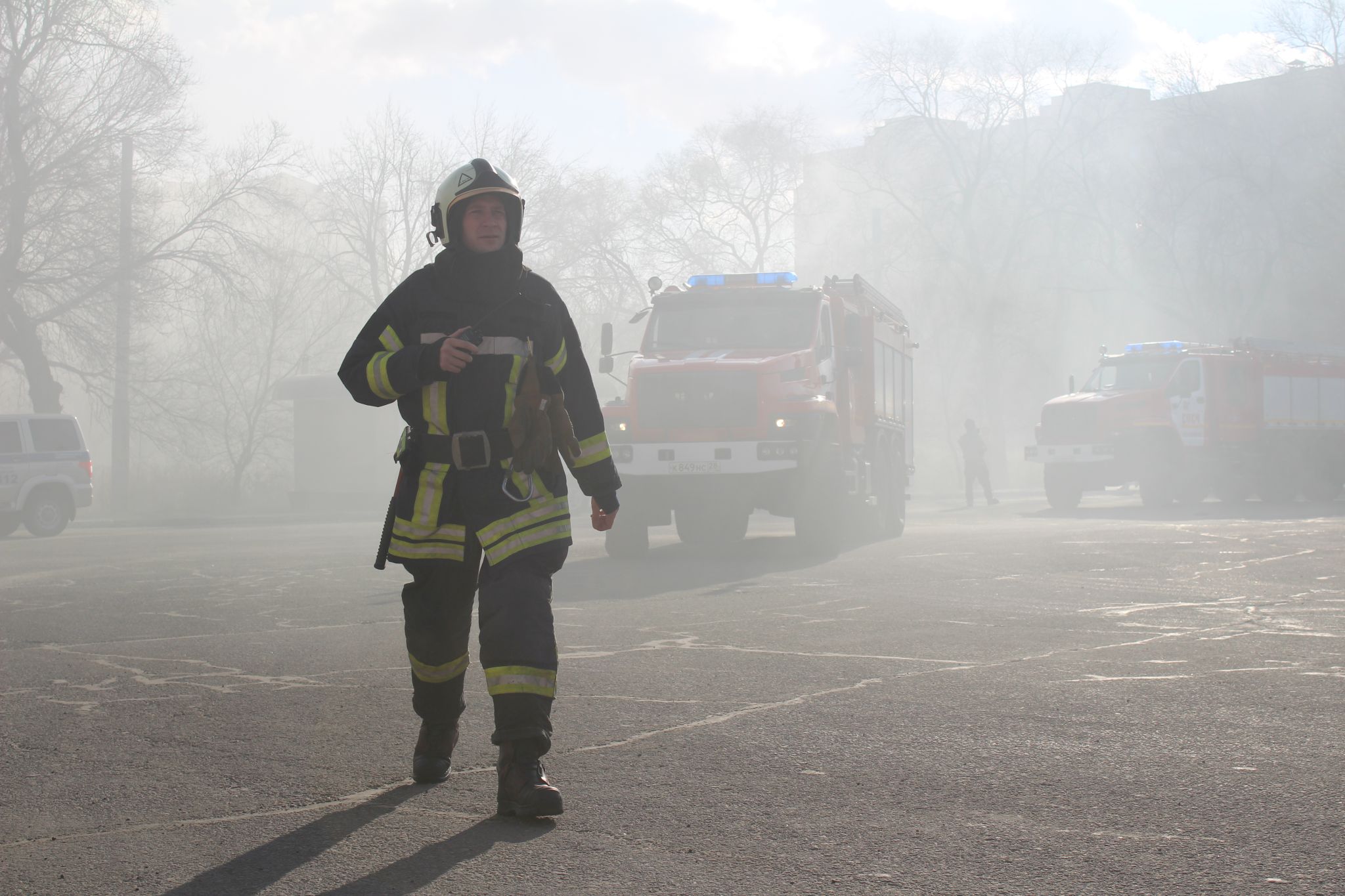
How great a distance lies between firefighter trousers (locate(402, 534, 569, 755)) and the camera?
13.1ft

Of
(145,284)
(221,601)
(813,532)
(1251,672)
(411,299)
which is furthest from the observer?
(145,284)

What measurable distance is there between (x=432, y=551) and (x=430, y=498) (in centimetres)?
16

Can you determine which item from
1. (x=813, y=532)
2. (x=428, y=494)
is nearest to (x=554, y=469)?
(x=428, y=494)

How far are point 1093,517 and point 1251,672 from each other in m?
15.4

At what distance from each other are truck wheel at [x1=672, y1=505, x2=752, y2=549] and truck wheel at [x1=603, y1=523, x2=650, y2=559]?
652 millimetres

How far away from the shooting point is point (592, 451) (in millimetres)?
4449

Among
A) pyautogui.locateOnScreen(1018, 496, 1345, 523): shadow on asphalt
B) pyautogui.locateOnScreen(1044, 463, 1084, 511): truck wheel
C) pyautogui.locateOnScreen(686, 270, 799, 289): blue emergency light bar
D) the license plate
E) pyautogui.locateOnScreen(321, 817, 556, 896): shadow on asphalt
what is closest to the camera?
pyautogui.locateOnScreen(321, 817, 556, 896): shadow on asphalt

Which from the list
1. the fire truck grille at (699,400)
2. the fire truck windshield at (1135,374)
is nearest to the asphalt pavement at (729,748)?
the fire truck grille at (699,400)

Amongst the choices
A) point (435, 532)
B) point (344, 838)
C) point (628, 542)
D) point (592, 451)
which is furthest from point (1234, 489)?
point (344, 838)

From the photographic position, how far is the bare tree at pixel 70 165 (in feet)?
90.8

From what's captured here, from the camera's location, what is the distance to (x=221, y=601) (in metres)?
10.4

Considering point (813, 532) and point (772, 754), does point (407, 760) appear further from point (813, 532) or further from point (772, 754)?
point (813, 532)

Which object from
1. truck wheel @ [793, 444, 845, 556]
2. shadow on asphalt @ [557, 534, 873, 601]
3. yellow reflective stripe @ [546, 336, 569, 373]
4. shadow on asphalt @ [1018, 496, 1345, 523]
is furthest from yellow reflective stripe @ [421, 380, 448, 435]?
shadow on asphalt @ [1018, 496, 1345, 523]

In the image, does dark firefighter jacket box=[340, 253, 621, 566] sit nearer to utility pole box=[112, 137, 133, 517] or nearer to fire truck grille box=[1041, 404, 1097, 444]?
fire truck grille box=[1041, 404, 1097, 444]
